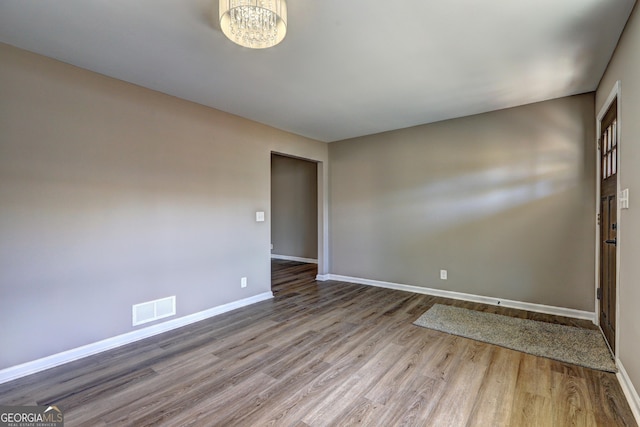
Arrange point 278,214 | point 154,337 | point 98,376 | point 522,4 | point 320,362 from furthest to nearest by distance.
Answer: point 278,214, point 154,337, point 320,362, point 98,376, point 522,4

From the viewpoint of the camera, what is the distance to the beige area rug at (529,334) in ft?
7.89

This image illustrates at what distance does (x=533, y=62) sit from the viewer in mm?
2506

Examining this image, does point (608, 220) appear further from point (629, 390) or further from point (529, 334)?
point (629, 390)

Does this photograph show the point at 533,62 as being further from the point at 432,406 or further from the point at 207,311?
the point at 207,311

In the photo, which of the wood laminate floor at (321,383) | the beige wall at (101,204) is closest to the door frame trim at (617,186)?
the wood laminate floor at (321,383)

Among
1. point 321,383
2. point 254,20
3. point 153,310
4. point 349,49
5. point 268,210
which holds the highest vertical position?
point 349,49

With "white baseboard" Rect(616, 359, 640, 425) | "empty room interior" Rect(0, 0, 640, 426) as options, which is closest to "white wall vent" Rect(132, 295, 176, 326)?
"empty room interior" Rect(0, 0, 640, 426)

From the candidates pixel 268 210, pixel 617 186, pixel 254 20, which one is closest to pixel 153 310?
pixel 268 210

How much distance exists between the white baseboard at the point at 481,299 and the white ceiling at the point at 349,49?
245cm

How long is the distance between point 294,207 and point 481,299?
179 inches

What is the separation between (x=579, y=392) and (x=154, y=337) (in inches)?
139

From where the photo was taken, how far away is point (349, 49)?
2264 millimetres

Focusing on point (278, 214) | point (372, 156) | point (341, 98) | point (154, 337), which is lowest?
point (154, 337)

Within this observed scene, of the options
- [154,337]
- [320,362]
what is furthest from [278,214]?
[320,362]
